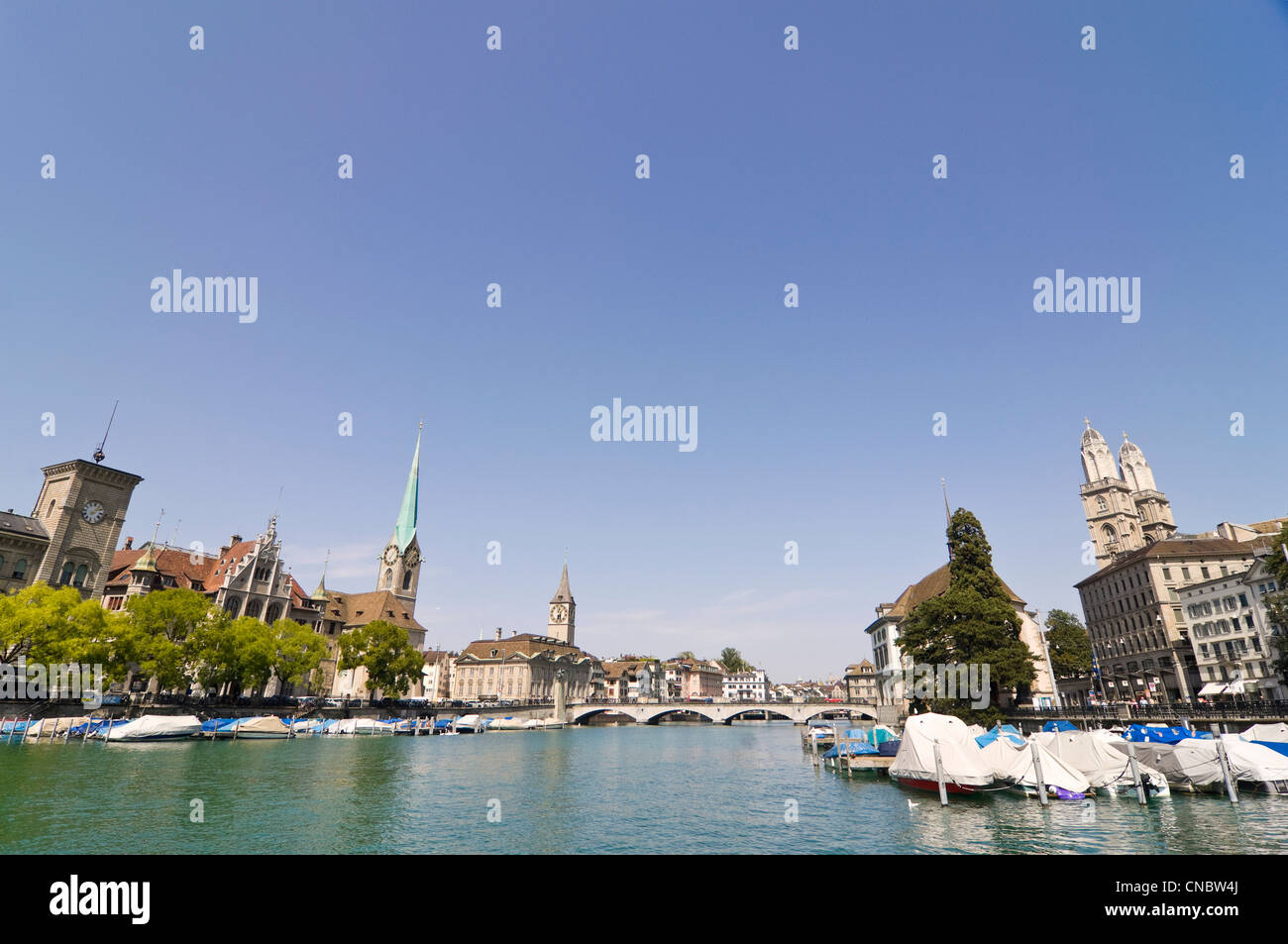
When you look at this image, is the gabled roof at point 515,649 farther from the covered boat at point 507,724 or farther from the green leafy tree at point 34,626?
the green leafy tree at point 34,626

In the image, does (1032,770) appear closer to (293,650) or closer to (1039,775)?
(1039,775)

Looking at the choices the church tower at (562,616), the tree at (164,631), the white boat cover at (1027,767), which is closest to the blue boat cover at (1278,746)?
the white boat cover at (1027,767)

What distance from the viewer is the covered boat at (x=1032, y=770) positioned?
31234mm

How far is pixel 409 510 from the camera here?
504 ft

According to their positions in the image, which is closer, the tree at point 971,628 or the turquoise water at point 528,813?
the turquoise water at point 528,813

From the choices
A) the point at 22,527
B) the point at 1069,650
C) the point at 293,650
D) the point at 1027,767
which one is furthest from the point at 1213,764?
the point at 22,527

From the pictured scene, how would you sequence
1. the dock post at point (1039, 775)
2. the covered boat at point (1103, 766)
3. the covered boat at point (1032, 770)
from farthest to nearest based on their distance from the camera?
the covered boat at point (1103, 766), the covered boat at point (1032, 770), the dock post at point (1039, 775)

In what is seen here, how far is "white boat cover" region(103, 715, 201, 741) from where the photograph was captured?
55.2 metres

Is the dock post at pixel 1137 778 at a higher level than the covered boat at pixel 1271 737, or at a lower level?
lower

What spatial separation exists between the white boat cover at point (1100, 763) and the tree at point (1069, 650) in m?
78.7

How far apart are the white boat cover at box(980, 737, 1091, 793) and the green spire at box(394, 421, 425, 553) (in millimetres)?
134262

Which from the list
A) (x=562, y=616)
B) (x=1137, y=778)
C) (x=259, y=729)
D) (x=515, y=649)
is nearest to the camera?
(x=1137, y=778)

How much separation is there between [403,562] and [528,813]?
125904mm
